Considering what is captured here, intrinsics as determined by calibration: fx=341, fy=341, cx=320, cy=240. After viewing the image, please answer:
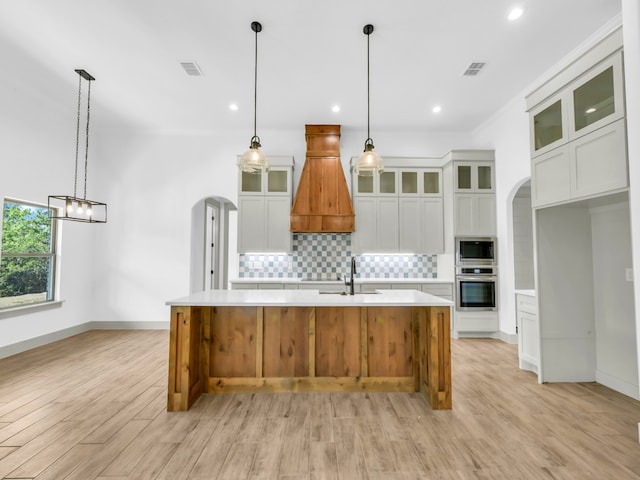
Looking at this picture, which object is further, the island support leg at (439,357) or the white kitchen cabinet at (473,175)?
the white kitchen cabinet at (473,175)

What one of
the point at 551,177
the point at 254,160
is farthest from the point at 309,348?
the point at 551,177

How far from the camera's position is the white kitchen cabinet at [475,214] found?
5.34 metres

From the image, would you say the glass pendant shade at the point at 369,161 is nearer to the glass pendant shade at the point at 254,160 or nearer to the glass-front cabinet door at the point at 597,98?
the glass pendant shade at the point at 254,160

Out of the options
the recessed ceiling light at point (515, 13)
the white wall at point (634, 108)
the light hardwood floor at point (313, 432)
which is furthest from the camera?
the recessed ceiling light at point (515, 13)

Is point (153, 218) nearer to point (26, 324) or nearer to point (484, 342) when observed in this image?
point (26, 324)

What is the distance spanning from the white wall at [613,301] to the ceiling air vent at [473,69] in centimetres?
202

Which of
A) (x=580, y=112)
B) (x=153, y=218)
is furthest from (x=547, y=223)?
(x=153, y=218)

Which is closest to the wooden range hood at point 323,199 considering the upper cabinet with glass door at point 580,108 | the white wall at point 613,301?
the upper cabinet with glass door at point 580,108

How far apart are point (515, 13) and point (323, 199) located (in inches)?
127

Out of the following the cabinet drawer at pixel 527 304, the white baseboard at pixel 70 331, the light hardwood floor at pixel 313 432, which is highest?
the cabinet drawer at pixel 527 304

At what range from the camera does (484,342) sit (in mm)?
5090

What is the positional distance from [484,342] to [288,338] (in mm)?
3417

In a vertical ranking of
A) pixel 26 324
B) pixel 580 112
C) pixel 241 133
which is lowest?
pixel 26 324

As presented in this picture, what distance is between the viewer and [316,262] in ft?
19.4
